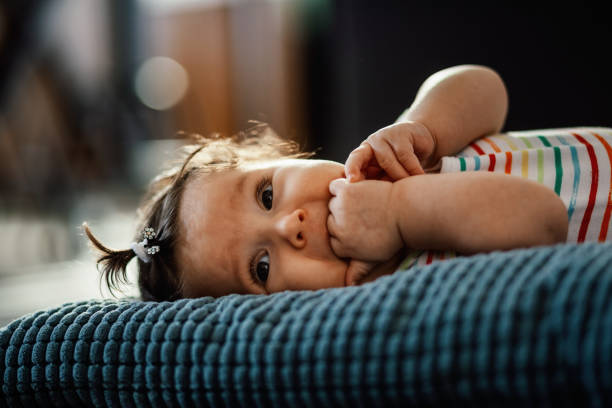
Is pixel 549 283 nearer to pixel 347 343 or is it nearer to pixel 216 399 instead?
pixel 347 343

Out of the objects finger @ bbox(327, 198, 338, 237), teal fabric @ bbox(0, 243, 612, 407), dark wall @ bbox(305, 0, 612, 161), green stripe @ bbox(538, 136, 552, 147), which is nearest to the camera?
teal fabric @ bbox(0, 243, 612, 407)

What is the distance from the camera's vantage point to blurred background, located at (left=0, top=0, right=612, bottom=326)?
127 cm

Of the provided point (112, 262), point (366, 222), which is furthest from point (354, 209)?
point (112, 262)

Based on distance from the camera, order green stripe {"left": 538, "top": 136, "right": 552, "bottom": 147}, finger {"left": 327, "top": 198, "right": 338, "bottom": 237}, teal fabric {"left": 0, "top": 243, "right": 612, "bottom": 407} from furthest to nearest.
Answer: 1. green stripe {"left": 538, "top": 136, "right": 552, "bottom": 147}
2. finger {"left": 327, "top": 198, "right": 338, "bottom": 237}
3. teal fabric {"left": 0, "top": 243, "right": 612, "bottom": 407}

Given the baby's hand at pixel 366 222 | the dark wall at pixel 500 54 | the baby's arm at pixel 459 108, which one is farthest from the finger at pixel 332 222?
the dark wall at pixel 500 54

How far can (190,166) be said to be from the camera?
2.77 ft

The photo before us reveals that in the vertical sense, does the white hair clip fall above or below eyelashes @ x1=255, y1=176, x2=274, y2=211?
below

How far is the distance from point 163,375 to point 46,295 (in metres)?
1.59

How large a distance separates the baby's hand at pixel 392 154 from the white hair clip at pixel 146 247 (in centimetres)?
32

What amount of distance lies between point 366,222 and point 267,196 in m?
0.18

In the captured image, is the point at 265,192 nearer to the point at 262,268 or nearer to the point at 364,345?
the point at 262,268

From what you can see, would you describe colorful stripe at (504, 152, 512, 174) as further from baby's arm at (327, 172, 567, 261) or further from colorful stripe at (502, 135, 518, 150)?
baby's arm at (327, 172, 567, 261)

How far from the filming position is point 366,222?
626 mm

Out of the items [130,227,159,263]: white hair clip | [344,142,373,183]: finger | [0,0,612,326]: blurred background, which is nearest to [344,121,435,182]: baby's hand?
[344,142,373,183]: finger
